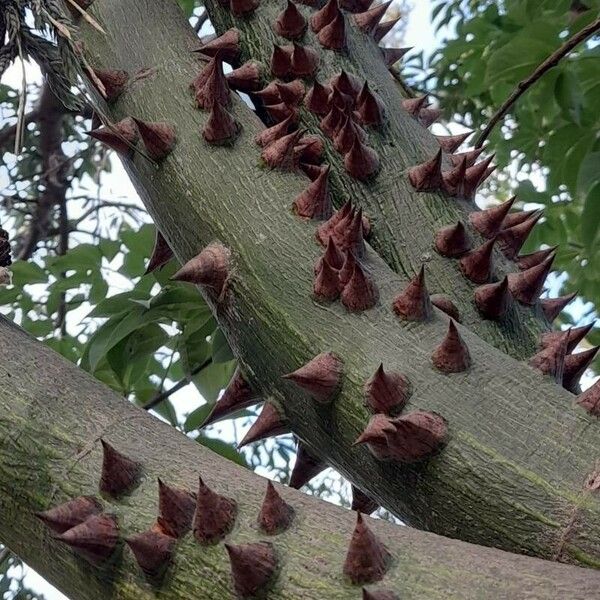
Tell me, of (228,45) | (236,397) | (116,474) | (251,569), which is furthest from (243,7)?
(251,569)

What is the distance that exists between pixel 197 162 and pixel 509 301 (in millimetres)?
475

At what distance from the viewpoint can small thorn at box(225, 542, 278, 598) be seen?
2.89 feet

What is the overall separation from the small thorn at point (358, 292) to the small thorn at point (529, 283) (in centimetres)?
27

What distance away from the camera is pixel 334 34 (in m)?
1.57

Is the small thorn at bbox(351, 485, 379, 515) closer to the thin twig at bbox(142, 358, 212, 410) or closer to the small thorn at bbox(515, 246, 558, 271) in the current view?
the small thorn at bbox(515, 246, 558, 271)

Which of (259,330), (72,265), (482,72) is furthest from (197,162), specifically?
(482,72)

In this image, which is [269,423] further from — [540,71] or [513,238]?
[540,71]

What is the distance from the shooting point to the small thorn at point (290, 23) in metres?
1.57

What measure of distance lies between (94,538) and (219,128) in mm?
619

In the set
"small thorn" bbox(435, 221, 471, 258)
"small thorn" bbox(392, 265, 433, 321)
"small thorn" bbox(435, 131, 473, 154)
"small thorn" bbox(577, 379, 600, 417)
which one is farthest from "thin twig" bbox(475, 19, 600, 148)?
"small thorn" bbox(577, 379, 600, 417)

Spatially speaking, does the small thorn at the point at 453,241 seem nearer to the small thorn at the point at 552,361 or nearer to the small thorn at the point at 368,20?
the small thorn at the point at 552,361

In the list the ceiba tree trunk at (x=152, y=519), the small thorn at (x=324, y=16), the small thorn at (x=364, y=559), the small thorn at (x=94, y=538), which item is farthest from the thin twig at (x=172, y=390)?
the small thorn at (x=364, y=559)

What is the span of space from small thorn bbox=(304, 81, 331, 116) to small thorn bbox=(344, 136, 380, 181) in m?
0.11

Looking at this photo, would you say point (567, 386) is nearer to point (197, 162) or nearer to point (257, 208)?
point (257, 208)
